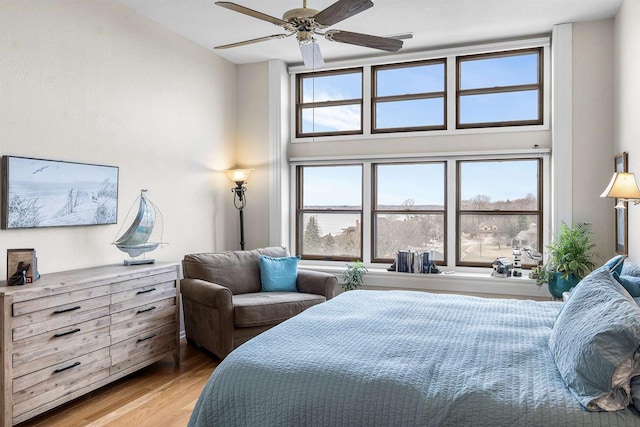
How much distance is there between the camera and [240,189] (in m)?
5.44

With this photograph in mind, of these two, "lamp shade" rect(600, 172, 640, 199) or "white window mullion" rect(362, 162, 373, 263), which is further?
"white window mullion" rect(362, 162, 373, 263)

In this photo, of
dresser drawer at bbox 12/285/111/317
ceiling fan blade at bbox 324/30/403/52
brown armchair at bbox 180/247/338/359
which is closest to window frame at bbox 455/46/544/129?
ceiling fan blade at bbox 324/30/403/52

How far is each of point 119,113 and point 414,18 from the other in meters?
2.73

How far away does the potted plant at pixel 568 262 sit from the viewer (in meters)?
4.07

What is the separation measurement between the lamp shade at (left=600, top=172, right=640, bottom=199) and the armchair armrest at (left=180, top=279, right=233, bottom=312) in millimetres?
2922

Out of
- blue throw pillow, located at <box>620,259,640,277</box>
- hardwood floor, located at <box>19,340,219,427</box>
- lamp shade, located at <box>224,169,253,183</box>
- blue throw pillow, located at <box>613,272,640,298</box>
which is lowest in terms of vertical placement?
hardwood floor, located at <box>19,340,219,427</box>

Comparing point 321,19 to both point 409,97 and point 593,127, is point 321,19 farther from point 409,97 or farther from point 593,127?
point 593,127

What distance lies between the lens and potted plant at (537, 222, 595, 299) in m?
4.07

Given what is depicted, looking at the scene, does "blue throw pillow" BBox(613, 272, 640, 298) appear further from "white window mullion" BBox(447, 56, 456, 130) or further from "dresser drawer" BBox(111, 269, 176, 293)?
"dresser drawer" BBox(111, 269, 176, 293)

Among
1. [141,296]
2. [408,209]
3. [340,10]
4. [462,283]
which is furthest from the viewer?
[408,209]

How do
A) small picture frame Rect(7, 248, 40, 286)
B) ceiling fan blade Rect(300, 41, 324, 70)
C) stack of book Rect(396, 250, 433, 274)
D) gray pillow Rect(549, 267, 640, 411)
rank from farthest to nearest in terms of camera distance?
stack of book Rect(396, 250, 433, 274)
ceiling fan blade Rect(300, 41, 324, 70)
small picture frame Rect(7, 248, 40, 286)
gray pillow Rect(549, 267, 640, 411)

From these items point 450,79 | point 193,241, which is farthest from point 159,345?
point 450,79

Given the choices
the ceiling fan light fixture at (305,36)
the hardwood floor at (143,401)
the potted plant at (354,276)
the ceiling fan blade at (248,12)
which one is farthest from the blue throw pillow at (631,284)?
the potted plant at (354,276)

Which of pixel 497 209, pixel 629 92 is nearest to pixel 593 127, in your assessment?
pixel 629 92
